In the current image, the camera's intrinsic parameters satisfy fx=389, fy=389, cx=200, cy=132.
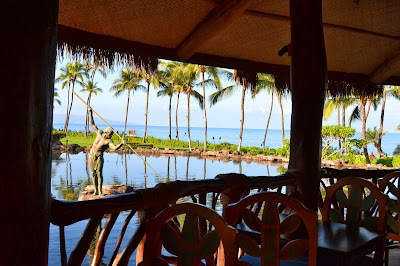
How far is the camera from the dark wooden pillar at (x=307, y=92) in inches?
84.6

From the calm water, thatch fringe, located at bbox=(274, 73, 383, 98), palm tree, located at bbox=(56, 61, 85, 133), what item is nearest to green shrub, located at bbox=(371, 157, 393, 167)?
the calm water

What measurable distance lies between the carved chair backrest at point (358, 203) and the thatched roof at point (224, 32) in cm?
110

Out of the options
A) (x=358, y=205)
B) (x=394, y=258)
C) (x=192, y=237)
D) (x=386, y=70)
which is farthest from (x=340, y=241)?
(x=386, y=70)

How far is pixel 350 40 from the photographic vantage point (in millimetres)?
3145

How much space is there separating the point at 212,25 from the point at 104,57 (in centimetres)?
81

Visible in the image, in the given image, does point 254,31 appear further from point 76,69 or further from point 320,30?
point 76,69

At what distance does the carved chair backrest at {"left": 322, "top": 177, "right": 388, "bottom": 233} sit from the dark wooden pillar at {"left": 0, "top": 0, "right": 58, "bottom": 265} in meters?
1.40

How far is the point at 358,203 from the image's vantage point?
1889mm

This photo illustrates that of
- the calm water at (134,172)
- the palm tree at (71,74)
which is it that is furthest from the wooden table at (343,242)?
the palm tree at (71,74)

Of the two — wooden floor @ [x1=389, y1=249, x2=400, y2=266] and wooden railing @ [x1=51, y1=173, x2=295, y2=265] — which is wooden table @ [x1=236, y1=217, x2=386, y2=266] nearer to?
wooden railing @ [x1=51, y1=173, x2=295, y2=265]

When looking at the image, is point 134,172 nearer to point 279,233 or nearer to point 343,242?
point 343,242

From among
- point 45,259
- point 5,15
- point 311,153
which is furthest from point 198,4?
point 45,259

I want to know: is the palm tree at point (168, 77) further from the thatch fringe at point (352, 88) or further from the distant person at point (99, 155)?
the thatch fringe at point (352, 88)

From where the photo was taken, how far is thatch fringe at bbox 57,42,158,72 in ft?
8.51
